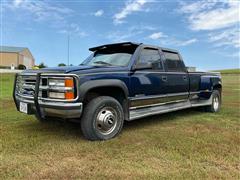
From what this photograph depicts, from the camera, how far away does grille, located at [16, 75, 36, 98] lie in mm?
4135

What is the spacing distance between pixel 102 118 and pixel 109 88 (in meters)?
0.56

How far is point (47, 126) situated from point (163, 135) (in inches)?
94.7

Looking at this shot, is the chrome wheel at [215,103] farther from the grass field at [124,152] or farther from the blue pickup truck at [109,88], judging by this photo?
the grass field at [124,152]

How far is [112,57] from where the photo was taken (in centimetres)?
509

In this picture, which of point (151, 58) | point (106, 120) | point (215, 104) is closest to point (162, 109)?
point (151, 58)

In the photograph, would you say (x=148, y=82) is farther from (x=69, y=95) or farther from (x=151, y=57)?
(x=69, y=95)

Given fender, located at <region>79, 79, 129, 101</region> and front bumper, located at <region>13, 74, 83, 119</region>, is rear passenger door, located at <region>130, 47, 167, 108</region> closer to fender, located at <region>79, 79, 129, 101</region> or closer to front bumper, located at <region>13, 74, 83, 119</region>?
fender, located at <region>79, 79, 129, 101</region>

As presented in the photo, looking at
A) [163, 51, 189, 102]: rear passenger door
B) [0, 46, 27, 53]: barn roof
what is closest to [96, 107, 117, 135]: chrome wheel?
[163, 51, 189, 102]: rear passenger door

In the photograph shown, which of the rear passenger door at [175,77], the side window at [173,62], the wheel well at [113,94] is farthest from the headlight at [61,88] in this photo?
the side window at [173,62]

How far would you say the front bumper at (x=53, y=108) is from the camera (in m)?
3.70

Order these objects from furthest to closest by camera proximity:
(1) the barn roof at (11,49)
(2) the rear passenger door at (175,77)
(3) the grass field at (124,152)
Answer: (1) the barn roof at (11,49) → (2) the rear passenger door at (175,77) → (3) the grass field at (124,152)

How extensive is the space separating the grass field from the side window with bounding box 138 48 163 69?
1.36 m

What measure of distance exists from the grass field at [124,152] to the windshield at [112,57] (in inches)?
54.9

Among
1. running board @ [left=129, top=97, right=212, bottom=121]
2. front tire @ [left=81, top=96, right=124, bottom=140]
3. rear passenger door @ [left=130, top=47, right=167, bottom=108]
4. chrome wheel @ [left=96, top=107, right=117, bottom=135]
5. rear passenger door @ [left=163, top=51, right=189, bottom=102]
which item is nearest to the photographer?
front tire @ [left=81, top=96, right=124, bottom=140]
